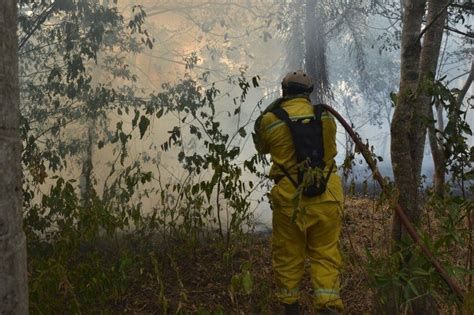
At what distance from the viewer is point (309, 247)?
2.94 m

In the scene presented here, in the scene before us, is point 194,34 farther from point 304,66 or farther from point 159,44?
point 304,66

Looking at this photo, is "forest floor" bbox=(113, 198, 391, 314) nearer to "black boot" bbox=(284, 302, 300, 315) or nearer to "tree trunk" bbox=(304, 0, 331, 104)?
"black boot" bbox=(284, 302, 300, 315)

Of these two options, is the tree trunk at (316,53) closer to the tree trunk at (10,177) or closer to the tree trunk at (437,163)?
the tree trunk at (437,163)

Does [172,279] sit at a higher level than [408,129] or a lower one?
lower

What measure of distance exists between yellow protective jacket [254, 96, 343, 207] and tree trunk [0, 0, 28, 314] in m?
1.93

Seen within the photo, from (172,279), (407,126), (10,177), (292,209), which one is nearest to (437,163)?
(407,126)

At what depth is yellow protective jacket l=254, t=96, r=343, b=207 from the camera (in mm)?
2910

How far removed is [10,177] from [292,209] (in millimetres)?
1980

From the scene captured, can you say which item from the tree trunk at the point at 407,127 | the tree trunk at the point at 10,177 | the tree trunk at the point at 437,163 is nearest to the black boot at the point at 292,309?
the tree trunk at the point at 407,127

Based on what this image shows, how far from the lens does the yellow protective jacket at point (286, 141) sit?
2910mm

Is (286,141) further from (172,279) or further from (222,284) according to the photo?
(172,279)

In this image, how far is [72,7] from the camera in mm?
4691

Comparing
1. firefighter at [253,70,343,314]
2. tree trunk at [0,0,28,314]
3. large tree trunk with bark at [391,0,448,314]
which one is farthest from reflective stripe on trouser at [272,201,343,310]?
tree trunk at [0,0,28,314]

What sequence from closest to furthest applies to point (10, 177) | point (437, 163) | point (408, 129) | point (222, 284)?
point (10, 177), point (408, 129), point (222, 284), point (437, 163)
